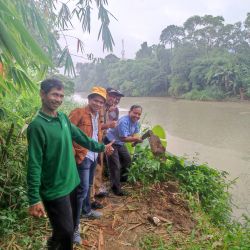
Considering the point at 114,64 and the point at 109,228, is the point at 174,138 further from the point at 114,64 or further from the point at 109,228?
the point at 114,64

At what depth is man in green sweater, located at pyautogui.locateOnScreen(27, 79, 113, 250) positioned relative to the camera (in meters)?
1.86

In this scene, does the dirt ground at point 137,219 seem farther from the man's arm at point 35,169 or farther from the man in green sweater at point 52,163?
the man's arm at point 35,169

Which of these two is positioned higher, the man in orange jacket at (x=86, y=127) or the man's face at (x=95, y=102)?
the man's face at (x=95, y=102)

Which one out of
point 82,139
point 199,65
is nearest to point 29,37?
point 82,139

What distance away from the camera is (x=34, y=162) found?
1.85 m

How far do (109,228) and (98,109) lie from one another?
1216mm

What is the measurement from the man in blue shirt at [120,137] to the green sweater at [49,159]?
5.21 feet

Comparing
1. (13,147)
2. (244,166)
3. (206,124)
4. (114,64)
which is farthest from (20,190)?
(114,64)

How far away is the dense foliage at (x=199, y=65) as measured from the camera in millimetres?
27891

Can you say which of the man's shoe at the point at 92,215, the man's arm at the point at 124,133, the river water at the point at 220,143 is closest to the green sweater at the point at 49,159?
the man's shoe at the point at 92,215

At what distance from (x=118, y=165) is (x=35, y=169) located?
6.43ft

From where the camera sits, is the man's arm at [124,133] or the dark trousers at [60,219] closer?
the dark trousers at [60,219]

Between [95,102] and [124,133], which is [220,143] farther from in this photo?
[95,102]

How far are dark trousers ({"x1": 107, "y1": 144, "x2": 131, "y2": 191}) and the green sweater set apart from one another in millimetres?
1586
